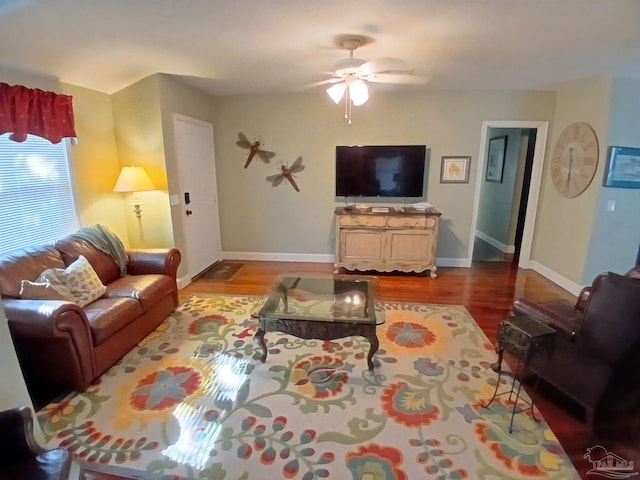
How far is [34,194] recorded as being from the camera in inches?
118

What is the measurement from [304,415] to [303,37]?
8.87ft

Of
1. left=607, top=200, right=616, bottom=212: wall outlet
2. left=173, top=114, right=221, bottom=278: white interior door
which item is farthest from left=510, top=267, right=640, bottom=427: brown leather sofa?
left=173, top=114, right=221, bottom=278: white interior door

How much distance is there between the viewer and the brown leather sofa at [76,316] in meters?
2.10

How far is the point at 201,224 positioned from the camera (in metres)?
4.66

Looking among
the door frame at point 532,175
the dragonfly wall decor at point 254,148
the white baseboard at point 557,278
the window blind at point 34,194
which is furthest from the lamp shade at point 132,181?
the white baseboard at point 557,278

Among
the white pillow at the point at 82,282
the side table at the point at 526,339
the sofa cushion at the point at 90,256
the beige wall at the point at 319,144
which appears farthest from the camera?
the beige wall at the point at 319,144

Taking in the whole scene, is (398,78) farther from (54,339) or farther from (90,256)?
(54,339)

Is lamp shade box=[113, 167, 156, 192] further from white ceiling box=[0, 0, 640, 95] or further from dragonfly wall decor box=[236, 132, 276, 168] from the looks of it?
dragonfly wall decor box=[236, 132, 276, 168]

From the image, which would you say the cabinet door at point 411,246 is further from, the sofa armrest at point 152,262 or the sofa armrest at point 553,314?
the sofa armrest at point 152,262

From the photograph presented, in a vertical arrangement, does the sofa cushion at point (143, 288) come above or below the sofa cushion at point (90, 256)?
below

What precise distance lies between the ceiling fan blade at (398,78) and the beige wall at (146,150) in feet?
7.75

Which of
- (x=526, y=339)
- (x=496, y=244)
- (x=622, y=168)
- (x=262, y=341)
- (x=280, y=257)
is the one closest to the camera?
(x=526, y=339)

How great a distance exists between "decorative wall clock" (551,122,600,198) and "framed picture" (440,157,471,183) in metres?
1.05

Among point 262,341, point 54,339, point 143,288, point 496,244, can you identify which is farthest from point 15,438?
point 496,244
